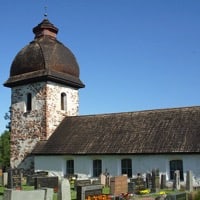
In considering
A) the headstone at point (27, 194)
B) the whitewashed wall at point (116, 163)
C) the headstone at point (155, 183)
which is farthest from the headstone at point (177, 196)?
the whitewashed wall at point (116, 163)

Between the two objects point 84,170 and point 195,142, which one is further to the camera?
point 84,170

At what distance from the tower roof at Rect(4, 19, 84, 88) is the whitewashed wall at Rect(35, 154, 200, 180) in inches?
263

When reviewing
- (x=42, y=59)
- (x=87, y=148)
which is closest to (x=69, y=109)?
(x=42, y=59)

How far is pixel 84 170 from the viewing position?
24.9 metres

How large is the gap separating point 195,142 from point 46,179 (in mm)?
8777

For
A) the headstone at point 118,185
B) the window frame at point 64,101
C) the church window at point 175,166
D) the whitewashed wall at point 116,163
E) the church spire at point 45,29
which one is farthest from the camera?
the church spire at point 45,29

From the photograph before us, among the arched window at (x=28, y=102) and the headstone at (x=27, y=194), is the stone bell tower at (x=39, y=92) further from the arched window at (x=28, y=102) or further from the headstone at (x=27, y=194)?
the headstone at (x=27, y=194)

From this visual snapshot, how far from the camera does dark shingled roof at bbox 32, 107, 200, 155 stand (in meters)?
22.2

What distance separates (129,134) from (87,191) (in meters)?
10.2

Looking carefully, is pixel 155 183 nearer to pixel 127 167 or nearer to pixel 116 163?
pixel 127 167

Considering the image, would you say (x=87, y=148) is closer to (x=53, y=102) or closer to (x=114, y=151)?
(x=114, y=151)

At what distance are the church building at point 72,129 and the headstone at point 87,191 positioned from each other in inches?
301

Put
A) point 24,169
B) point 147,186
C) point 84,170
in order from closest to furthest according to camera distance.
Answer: point 147,186
point 84,170
point 24,169

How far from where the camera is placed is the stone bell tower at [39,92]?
28.9 m
